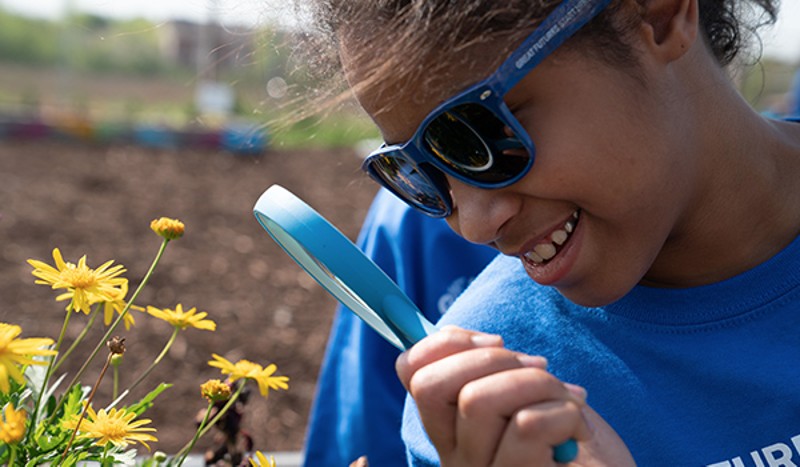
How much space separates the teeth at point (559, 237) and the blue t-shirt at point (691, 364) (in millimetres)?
215

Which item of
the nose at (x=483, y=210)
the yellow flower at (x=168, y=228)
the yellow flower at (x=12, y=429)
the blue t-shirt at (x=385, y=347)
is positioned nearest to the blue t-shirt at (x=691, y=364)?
the nose at (x=483, y=210)

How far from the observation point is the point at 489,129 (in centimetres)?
104

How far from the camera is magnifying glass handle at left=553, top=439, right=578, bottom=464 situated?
2.54ft

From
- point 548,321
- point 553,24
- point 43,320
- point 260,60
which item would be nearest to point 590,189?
point 553,24

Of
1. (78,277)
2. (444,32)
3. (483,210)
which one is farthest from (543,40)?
(78,277)

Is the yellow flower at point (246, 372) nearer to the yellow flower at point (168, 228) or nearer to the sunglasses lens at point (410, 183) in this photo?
the yellow flower at point (168, 228)

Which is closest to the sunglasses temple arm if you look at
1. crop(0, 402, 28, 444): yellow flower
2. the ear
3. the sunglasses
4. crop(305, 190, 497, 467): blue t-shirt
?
the sunglasses

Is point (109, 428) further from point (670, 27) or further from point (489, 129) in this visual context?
point (670, 27)

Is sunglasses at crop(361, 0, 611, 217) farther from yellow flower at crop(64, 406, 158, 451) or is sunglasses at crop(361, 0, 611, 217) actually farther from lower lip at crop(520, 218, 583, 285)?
yellow flower at crop(64, 406, 158, 451)

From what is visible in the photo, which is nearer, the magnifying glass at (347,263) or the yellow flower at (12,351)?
the yellow flower at (12,351)

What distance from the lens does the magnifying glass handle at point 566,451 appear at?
773mm

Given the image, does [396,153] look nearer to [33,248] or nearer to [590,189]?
[590,189]

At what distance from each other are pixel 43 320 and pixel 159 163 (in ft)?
16.7

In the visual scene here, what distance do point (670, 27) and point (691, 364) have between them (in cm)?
43
